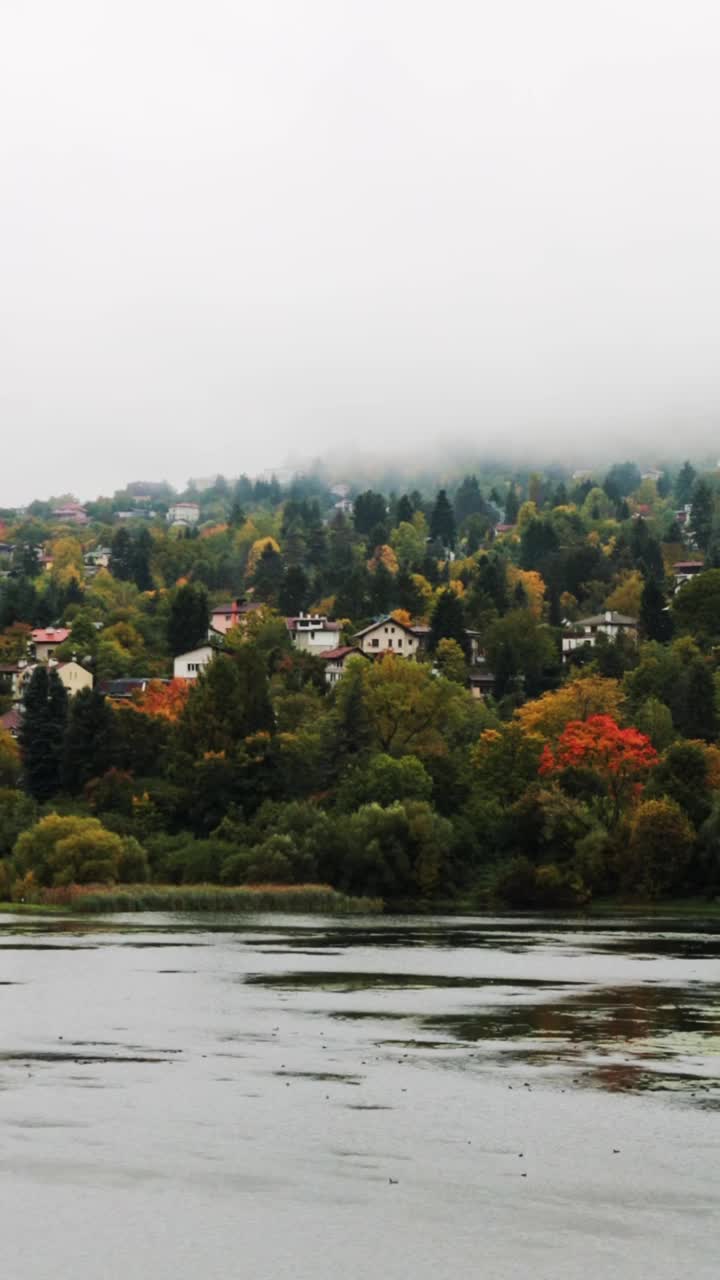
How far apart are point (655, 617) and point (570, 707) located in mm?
54526

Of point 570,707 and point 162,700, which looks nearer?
point 570,707

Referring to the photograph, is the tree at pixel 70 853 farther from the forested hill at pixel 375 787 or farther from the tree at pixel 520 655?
the tree at pixel 520 655

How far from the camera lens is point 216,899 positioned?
106250mm

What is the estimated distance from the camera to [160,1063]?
42500 mm

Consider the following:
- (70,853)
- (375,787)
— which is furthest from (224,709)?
(70,853)

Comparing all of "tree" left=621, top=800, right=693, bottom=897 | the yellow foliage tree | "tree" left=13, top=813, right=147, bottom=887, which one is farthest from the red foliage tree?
"tree" left=13, top=813, right=147, bottom=887

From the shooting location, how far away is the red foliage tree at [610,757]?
12381cm

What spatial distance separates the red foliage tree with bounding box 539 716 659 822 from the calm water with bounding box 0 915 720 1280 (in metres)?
57.4

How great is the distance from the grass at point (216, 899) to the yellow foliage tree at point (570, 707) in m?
32.4

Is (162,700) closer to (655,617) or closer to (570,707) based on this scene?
(570,707)

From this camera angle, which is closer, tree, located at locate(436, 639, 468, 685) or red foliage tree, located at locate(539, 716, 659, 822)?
red foliage tree, located at locate(539, 716, 659, 822)

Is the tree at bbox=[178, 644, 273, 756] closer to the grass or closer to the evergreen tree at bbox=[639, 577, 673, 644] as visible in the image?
the grass

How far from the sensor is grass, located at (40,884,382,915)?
10238 centimetres

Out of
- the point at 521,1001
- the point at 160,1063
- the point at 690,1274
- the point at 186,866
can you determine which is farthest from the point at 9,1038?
the point at 186,866
